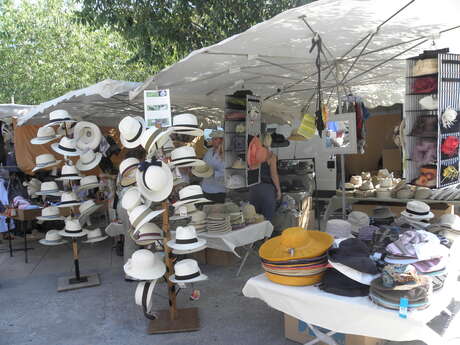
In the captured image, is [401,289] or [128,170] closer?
[401,289]

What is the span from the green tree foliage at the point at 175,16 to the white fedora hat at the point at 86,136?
2888 millimetres

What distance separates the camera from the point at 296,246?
8.86 feet

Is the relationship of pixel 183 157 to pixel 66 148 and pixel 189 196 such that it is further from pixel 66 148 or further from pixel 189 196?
pixel 66 148

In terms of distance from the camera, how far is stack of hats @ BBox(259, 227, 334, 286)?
2.57 meters

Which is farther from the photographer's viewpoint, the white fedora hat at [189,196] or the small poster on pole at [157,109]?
the white fedora hat at [189,196]

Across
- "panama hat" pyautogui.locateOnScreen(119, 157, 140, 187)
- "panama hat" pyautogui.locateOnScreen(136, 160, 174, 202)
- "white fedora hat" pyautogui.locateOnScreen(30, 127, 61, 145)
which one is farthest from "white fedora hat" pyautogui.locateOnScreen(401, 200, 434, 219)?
"white fedora hat" pyautogui.locateOnScreen(30, 127, 61, 145)

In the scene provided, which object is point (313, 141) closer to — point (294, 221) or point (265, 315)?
point (294, 221)

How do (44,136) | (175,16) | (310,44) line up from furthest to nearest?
(175,16)
(44,136)
(310,44)

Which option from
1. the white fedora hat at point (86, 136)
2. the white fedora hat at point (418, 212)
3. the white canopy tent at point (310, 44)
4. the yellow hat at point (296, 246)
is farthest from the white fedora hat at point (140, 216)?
the white fedora hat at point (418, 212)

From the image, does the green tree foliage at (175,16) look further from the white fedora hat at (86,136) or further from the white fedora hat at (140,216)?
the white fedora hat at (140,216)

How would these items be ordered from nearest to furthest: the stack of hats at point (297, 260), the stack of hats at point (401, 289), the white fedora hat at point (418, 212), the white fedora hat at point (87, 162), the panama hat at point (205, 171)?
the stack of hats at point (401, 289), the stack of hats at point (297, 260), the white fedora hat at point (418, 212), the white fedora hat at point (87, 162), the panama hat at point (205, 171)

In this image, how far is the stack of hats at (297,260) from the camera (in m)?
2.57

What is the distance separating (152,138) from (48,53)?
47.1 feet

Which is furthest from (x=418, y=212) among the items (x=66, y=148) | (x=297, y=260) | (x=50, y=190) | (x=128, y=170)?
(x=50, y=190)
